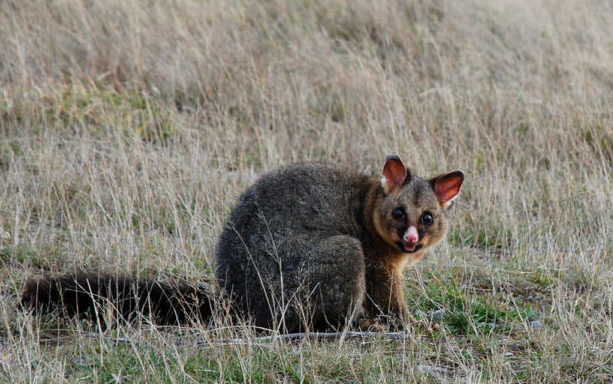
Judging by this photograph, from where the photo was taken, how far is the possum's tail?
5668 millimetres

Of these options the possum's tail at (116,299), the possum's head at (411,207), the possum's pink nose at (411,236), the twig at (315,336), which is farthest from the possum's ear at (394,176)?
the possum's tail at (116,299)

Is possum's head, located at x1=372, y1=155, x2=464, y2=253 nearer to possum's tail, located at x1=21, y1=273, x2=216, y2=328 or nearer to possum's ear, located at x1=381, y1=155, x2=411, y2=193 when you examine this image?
possum's ear, located at x1=381, y1=155, x2=411, y2=193

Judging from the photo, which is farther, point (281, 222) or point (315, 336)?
point (281, 222)

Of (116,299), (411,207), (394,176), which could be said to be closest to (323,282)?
(411,207)

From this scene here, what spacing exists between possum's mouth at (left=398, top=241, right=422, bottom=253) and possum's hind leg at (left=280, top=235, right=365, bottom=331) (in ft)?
1.05

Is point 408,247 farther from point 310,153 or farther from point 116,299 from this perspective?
point 310,153

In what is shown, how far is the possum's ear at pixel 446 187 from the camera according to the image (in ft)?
20.3

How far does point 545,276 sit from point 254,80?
5.07 meters

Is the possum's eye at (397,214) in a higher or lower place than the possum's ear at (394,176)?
lower

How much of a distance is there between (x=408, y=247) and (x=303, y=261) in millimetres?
735

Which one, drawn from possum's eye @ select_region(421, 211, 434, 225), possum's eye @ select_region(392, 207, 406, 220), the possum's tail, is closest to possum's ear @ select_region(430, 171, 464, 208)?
possum's eye @ select_region(421, 211, 434, 225)

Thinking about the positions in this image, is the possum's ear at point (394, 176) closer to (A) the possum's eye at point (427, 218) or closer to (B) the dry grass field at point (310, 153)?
(A) the possum's eye at point (427, 218)

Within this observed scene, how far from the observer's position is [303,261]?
5789mm

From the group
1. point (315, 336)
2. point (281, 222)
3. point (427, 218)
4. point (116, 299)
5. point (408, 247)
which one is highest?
point (281, 222)
